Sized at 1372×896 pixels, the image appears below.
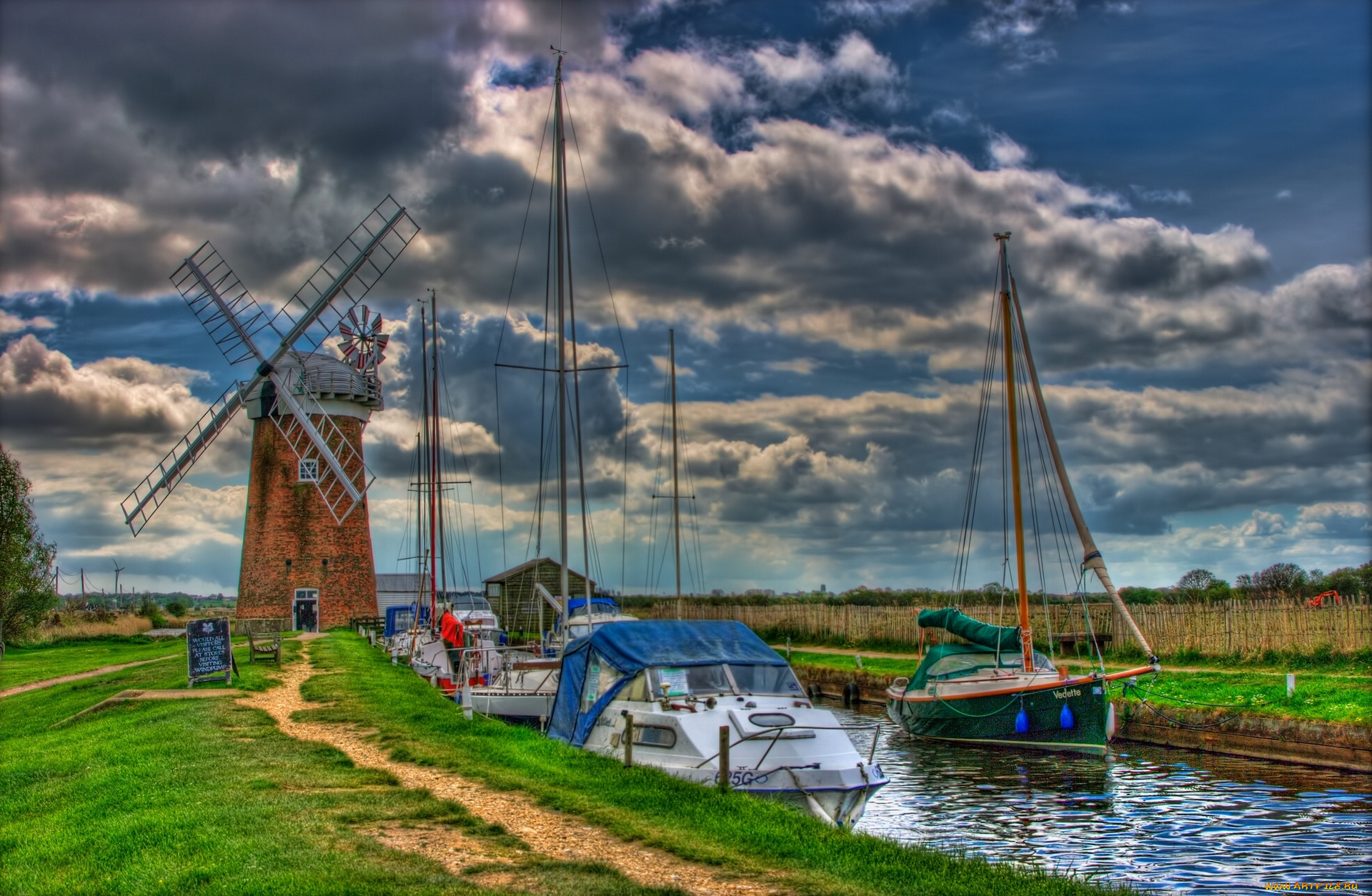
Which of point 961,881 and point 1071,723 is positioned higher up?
point 961,881

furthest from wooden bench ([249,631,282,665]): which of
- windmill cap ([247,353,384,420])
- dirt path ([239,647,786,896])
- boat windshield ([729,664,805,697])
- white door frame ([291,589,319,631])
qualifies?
windmill cap ([247,353,384,420])

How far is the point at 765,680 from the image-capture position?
57.0 feet

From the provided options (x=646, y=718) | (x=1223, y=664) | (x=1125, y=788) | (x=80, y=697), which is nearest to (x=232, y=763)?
(x=646, y=718)

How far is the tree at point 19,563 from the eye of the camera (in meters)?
44.5

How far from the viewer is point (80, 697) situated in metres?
24.8

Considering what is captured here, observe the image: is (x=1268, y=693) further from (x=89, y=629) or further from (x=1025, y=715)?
(x=89, y=629)

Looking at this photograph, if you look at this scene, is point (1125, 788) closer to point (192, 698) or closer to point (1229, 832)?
point (1229, 832)

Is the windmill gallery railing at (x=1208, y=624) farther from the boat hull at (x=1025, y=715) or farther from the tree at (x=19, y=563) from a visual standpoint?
the tree at (x=19, y=563)

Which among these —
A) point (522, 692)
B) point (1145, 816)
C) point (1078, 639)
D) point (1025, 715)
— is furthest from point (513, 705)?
point (1078, 639)

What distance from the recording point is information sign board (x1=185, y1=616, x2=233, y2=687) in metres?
23.9

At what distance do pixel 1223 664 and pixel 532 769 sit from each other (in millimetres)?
24823

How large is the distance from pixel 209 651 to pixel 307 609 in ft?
82.0

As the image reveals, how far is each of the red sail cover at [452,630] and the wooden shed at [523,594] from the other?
2754 centimetres

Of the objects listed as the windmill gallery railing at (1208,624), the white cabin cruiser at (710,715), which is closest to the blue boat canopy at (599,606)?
the windmill gallery railing at (1208,624)
